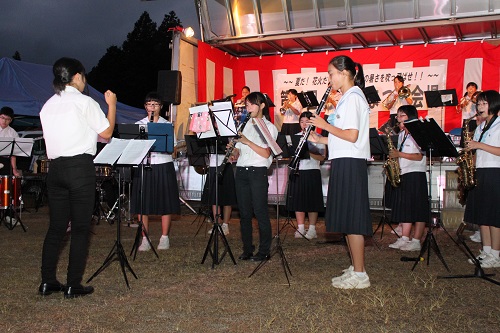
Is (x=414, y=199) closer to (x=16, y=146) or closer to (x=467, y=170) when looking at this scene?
(x=467, y=170)

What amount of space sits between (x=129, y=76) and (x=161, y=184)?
37.7 metres

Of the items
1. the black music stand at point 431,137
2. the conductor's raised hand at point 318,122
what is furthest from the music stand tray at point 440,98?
the conductor's raised hand at point 318,122

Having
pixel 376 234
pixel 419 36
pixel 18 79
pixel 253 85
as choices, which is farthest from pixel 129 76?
pixel 376 234

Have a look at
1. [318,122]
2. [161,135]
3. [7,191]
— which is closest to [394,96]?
[161,135]

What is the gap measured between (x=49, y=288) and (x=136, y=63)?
40.8 meters

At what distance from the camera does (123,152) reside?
579cm

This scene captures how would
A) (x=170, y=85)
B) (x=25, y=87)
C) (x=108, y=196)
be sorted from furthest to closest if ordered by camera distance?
(x=25, y=87) < (x=170, y=85) < (x=108, y=196)

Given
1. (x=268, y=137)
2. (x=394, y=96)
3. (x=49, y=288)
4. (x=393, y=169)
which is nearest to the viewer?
(x=49, y=288)

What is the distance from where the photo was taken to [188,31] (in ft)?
44.4

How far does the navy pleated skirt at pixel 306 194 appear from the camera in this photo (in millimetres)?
9438

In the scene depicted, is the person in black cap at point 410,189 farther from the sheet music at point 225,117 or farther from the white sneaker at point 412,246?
the sheet music at point 225,117

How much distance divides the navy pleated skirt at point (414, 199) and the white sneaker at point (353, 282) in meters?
2.77

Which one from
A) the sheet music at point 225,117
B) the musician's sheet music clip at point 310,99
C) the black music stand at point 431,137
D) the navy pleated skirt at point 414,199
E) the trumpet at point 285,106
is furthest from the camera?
the trumpet at point 285,106

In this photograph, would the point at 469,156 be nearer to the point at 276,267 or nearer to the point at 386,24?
the point at 276,267
